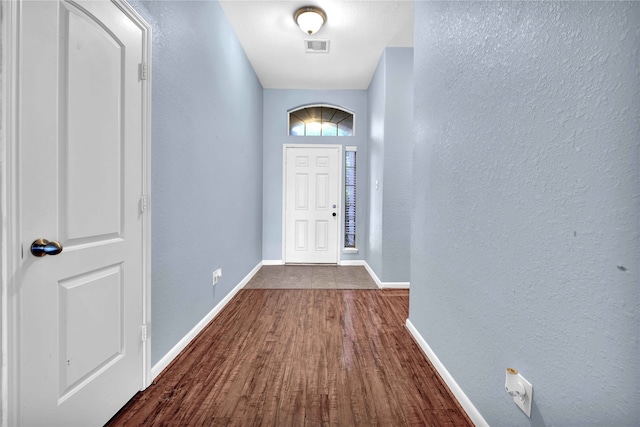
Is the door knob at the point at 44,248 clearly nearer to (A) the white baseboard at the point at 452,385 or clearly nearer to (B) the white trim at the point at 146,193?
(B) the white trim at the point at 146,193

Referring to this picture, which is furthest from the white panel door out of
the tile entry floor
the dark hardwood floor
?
the tile entry floor

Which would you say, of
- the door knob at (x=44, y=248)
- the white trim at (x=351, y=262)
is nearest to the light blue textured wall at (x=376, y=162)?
the white trim at (x=351, y=262)

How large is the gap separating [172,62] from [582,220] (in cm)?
214

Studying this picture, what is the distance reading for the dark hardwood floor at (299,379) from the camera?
1364mm

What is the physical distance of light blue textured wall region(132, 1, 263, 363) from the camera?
5.49 feet

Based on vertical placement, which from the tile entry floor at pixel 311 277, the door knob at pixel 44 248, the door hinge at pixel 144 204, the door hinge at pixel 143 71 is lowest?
the tile entry floor at pixel 311 277

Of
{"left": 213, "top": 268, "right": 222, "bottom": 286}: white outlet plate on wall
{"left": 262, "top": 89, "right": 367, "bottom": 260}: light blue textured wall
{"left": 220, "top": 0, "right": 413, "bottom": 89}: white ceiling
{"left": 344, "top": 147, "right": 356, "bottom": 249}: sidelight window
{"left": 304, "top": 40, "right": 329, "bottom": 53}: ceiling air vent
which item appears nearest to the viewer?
{"left": 213, "top": 268, "right": 222, "bottom": 286}: white outlet plate on wall

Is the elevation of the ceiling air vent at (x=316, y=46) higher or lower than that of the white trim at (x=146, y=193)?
higher

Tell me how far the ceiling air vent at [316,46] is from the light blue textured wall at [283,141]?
126 cm

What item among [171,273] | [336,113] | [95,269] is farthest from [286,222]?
[95,269]

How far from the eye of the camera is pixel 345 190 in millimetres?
4773

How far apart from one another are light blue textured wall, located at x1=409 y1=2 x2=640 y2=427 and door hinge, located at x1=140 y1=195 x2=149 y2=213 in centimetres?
164

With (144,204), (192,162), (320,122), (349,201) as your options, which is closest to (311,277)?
(349,201)

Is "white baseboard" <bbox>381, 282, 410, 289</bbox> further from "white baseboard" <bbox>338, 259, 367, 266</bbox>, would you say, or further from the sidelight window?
the sidelight window
